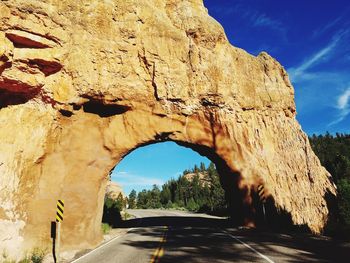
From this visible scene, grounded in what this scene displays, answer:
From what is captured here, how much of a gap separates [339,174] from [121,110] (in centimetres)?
6183

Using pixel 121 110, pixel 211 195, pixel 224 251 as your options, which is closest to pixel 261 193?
pixel 121 110

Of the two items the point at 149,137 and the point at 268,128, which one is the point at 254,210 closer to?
the point at 268,128

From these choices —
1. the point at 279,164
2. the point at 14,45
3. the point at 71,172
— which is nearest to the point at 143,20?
the point at 14,45

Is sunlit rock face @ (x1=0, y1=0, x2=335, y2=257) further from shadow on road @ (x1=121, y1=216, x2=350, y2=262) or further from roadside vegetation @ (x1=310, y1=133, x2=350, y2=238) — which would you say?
shadow on road @ (x1=121, y1=216, x2=350, y2=262)

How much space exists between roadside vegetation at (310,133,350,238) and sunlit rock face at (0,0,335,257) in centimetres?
208

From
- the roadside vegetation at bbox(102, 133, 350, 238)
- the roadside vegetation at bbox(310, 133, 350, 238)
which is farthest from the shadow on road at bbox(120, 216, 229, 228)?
the roadside vegetation at bbox(310, 133, 350, 238)

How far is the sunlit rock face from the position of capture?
16.2 metres

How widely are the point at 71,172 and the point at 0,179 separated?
13.2 ft

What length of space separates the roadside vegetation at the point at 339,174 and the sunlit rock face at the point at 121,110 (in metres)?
2.08

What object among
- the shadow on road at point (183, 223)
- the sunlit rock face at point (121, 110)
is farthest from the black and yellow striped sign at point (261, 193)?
the shadow on road at point (183, 223)

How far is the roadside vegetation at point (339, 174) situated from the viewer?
23.9 metres

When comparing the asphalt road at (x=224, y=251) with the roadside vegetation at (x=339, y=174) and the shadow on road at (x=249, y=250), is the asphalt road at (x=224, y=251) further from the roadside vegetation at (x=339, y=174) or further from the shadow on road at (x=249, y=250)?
the roadside vegetation at (x=339, y=174)

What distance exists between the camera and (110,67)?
69.2 feet

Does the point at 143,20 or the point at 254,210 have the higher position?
the point at 143,20
